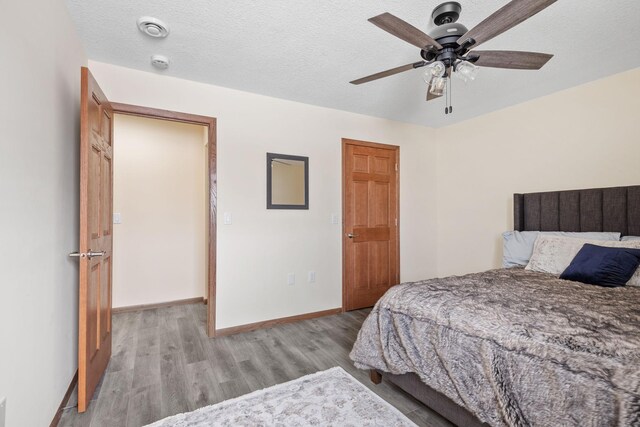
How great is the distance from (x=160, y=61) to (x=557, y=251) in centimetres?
377

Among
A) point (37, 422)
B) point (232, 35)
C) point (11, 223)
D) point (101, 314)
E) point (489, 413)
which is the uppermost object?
point (232, 35)

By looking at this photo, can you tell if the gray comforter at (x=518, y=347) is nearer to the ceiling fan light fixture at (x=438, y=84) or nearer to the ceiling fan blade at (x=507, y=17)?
the ceiling fan light fixture at (x=438, y=84)

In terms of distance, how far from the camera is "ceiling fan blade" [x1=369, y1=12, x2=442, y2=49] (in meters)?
1.40

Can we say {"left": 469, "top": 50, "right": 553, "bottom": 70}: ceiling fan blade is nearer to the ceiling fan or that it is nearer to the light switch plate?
the ceiling fan

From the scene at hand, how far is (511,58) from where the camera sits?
1.74 metres

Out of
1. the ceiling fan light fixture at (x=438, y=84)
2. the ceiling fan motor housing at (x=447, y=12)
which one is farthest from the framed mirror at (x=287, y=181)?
the ceiling fan motor housing at (x=447, y=12)

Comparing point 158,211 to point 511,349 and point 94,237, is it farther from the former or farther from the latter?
point 511,349

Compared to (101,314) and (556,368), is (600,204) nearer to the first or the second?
(556,368)

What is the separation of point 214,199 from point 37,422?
6.39 ft

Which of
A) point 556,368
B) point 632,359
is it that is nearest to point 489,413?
point 556,368

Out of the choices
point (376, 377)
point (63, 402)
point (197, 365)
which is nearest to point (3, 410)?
point (63, 402)

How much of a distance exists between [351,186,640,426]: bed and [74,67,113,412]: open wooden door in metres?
1.68

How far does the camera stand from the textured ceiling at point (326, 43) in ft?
6.23

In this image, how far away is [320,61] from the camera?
2.55 metres
